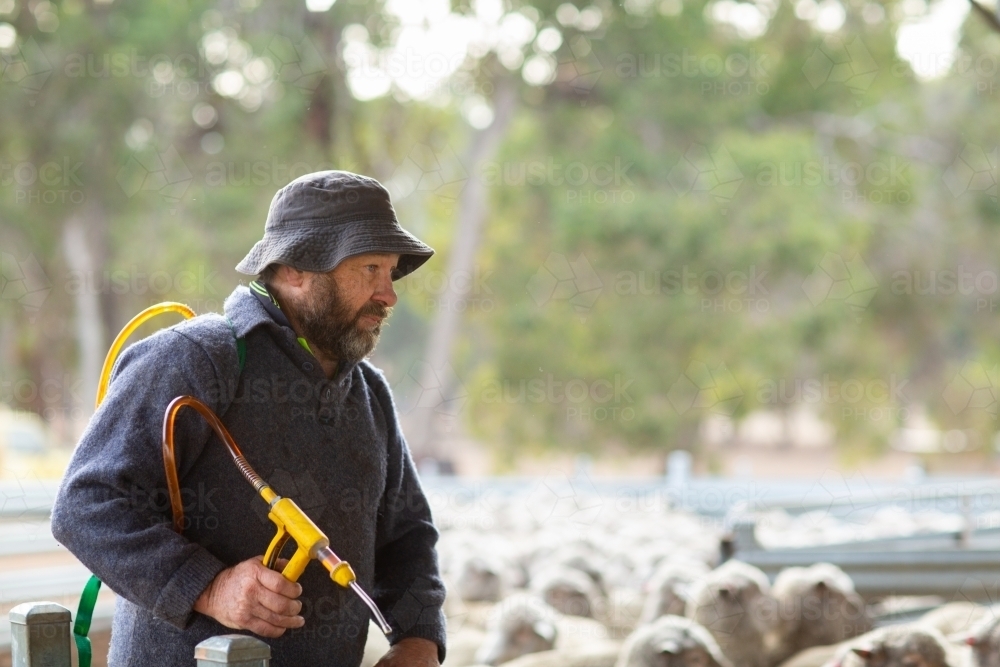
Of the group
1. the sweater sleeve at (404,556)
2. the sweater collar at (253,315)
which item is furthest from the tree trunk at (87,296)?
the sweater collar at (253,315)

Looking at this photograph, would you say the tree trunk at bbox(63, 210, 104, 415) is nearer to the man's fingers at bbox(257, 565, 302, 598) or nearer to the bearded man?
the bearded man

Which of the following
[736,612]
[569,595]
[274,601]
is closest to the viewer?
[274,601]

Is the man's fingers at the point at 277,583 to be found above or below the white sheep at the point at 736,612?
above

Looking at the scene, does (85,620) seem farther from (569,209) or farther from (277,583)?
(569,209)

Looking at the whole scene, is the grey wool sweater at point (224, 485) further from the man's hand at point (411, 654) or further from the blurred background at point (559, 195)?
the blurred background at point (559, 195)

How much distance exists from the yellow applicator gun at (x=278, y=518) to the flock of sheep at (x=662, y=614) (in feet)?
6.38

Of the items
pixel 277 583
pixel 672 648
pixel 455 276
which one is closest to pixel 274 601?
pixel 277 583

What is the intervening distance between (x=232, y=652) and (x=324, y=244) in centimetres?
70

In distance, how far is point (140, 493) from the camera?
1.86 m

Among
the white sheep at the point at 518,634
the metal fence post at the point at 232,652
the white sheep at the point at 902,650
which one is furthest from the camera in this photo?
the white sheep at the point at 518,634

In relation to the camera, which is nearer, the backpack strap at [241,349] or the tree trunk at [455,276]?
the backpack strap at [241,349]

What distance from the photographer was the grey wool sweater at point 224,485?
1824 mm

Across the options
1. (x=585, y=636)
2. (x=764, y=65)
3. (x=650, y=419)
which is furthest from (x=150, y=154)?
(x=585, y=636)

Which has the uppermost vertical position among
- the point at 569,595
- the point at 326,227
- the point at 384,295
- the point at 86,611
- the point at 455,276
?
the point at 455,276
